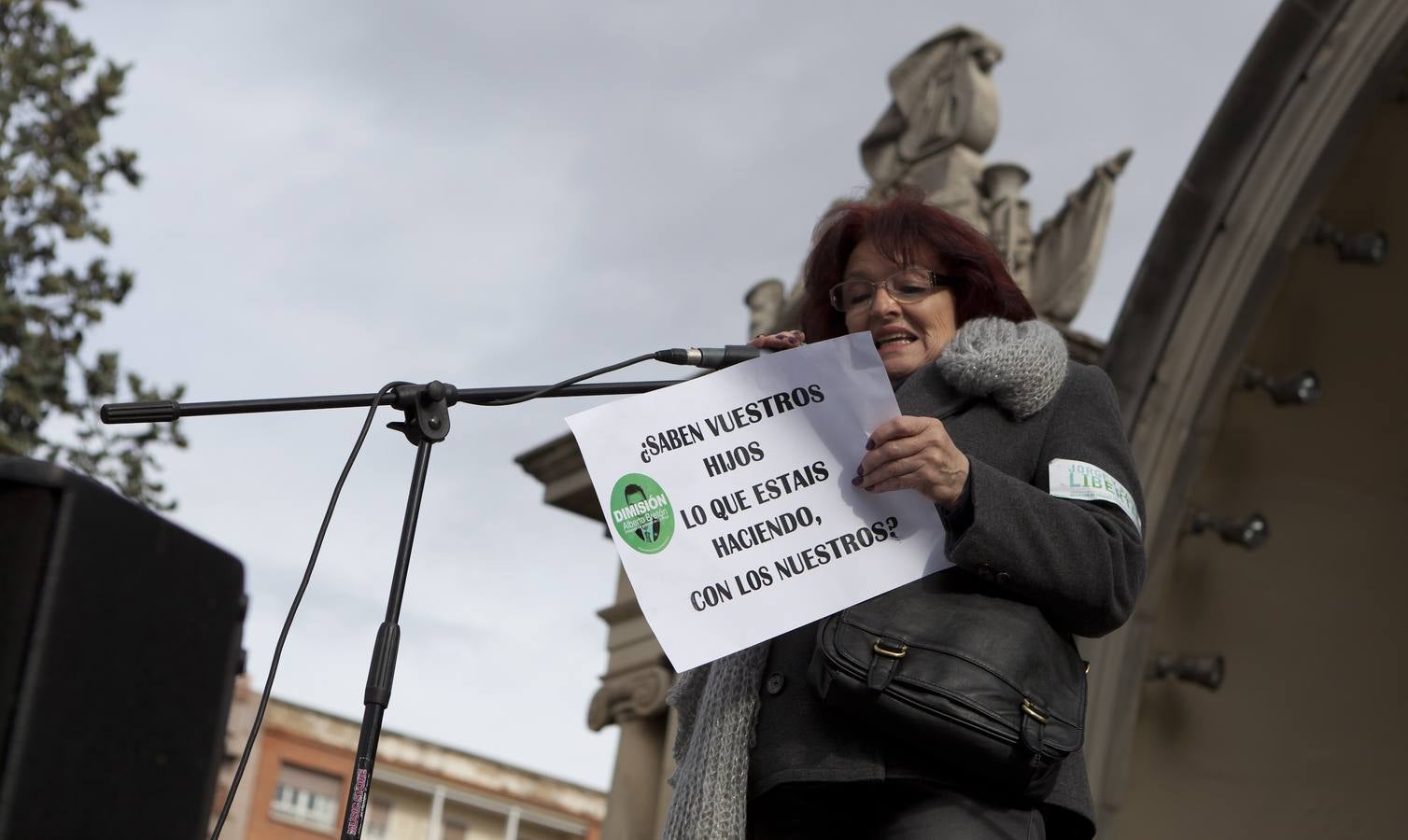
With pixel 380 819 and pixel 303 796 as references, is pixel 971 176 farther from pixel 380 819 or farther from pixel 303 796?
pixel 380 819

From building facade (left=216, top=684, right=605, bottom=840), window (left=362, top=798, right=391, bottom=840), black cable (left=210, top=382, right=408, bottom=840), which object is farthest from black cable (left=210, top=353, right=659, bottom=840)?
window (left=362, top=798, right=391, bottom=840)

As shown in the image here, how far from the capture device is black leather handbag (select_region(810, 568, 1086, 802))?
2600mm

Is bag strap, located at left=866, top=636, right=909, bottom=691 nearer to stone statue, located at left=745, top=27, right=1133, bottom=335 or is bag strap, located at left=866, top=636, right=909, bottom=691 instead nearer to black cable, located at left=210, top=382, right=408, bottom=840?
black cable, located at left=210, top=382, right=408, bottom=840

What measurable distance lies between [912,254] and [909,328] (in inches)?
5.8

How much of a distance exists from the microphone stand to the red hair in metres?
0.47

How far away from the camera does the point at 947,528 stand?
2771 mm

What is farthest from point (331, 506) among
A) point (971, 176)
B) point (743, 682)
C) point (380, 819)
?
point (380, 819)

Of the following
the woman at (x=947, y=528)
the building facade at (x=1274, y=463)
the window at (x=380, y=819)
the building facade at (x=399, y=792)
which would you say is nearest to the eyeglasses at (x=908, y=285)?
the woman at (x=947, y=528)

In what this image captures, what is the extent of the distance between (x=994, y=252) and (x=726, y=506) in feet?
2.39

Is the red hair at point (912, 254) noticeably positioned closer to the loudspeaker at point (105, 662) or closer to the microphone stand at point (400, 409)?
the microphone stand at point (400, 409)

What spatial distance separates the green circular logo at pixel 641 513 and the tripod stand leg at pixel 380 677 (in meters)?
0.32

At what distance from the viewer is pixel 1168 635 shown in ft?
26.7

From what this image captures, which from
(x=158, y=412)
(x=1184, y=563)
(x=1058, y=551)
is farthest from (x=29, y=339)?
(x=1058, y=551)

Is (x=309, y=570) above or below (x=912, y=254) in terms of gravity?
below
